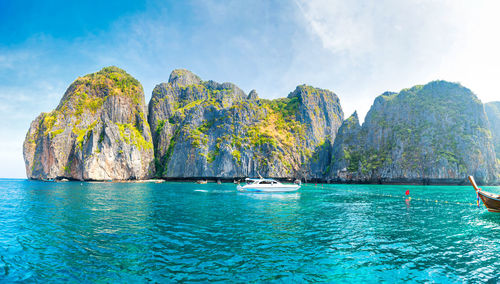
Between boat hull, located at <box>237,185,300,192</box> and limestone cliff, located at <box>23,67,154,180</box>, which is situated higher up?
limestone cliff, located at <box>23,67,154,180</box>

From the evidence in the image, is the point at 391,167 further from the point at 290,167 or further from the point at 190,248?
the point at 190,248

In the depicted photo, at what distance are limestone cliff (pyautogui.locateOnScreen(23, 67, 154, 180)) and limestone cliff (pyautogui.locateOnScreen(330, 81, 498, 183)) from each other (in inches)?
4800

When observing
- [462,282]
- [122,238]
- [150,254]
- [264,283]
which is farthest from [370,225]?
[122,238]

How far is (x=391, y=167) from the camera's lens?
121125 millimetres

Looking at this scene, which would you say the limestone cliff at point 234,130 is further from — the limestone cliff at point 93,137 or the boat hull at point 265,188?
the boat hull at point 265,188

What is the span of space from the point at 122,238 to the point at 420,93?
170m

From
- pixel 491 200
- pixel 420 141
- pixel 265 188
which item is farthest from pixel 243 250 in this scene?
pixel 420 141

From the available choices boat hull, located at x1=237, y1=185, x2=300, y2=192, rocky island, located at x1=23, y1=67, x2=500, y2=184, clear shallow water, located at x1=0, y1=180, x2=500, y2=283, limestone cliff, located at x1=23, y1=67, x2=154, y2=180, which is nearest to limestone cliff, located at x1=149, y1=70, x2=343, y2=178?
rocky island, located at x1=23, y1=67, x2=500, y2=184

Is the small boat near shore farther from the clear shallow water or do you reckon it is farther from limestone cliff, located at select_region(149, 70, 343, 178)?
limestone cliff, located at select_region(149, 70, 343, 178)

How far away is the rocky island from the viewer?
116875 mm

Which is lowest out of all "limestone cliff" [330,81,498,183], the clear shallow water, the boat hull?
the boat hull

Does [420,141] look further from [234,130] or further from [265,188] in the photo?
[265,188]

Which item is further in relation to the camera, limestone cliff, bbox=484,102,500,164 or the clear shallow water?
limestone cliff, bbox=484,102,500,164

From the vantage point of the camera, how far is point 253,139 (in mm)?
142375
